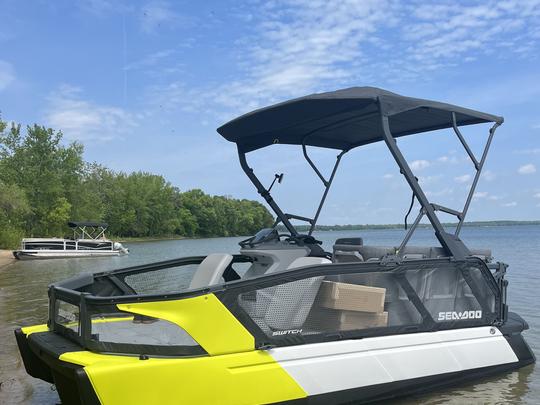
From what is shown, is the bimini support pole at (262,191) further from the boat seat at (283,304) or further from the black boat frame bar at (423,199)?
the boat seat at (283,304)

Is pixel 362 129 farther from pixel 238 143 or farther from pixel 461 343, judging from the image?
pixel 461 343

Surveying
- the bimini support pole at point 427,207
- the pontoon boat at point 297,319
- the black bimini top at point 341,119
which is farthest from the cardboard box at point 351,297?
the black bimini top at point 341,119

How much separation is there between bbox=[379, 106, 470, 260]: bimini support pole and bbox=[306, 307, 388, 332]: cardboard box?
1043 millimetres

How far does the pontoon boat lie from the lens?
3795mm

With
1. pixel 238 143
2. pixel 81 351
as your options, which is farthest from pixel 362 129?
pixel 81 351

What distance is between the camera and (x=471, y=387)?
5281 millimetres

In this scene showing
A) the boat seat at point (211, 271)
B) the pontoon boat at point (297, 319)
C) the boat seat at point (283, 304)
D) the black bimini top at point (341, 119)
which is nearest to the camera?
the pontoon boat at point (297, 319)

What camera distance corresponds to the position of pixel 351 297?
4.46 m

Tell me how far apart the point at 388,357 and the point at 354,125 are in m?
2.85

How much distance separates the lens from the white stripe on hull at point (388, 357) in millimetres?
4168

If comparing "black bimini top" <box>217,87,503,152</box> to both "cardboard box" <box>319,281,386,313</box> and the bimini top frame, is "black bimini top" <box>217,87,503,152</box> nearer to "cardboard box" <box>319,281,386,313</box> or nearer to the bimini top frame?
the bimini top frame

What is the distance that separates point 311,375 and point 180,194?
92167 millimetres

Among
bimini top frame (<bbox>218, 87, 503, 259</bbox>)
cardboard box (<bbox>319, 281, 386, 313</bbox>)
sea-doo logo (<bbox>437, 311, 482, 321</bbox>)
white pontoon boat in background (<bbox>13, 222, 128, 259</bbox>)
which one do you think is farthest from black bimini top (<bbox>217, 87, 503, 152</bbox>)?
white pontoon boat in background (<bbox>13, 222, 128, 259</bbox>)

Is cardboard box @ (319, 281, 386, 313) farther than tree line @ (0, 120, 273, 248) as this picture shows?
No
